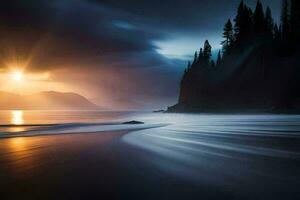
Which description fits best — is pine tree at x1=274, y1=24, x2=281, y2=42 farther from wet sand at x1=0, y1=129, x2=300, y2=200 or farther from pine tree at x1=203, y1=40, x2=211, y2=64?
wet sand at x1=0, y1=129, x2=300, y2=200

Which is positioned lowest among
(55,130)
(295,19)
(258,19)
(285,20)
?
(55,130)

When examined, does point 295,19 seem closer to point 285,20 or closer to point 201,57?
point 285,20

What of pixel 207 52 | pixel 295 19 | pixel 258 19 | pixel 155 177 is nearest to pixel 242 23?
pixel 258 19

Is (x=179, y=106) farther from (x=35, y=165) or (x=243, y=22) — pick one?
(x=35, y=165)

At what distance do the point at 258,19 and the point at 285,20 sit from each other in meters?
9.85

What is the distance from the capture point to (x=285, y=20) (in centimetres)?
10081

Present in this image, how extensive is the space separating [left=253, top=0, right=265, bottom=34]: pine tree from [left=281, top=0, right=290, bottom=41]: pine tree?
7532mm

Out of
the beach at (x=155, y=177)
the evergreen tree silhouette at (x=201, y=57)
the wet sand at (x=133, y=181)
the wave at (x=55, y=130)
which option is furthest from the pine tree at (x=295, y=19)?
the wet sand at (x=133, y=181)

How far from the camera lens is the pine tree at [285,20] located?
3823 inches

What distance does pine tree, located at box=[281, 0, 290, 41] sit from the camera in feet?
319

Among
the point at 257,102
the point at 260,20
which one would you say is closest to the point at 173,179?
the point at 257,102

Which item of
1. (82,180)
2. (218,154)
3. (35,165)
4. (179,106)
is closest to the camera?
(82,180)

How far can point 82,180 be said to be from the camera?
6973 millimetres

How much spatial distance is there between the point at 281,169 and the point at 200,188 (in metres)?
3.15
